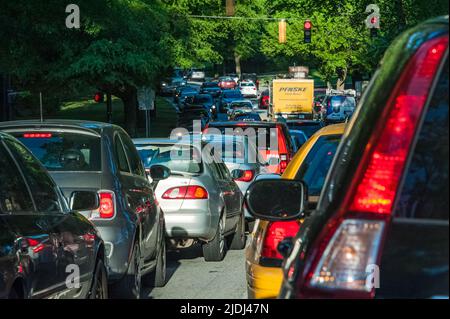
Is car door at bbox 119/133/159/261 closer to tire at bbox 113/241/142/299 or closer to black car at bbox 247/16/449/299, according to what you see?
tire at bbox 113/241/142/299

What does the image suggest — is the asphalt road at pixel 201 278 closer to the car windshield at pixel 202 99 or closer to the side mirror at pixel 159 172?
the side mirror at pixel 159 172

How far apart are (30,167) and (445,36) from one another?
14.4 ft

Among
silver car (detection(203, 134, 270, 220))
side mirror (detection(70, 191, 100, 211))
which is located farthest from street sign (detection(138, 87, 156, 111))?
side mirror (detection(70, 191, 100, 211))

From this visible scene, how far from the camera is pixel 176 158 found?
546 inches

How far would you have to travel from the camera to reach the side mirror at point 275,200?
4.34m

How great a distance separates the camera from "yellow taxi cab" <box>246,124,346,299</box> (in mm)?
6590

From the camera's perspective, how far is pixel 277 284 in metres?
6.52

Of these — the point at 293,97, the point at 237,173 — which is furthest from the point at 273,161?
the point at 293,97

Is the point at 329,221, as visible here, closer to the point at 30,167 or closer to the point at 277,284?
the point at 277,284

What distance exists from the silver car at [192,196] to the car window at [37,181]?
6.03 m

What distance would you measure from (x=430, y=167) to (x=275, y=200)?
60.8 inches

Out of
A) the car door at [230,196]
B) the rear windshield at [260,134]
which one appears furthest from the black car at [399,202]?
the rear windshield at [260,134]

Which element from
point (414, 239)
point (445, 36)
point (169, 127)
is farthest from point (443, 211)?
point (169, 127)

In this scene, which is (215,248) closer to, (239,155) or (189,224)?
(189,224)
